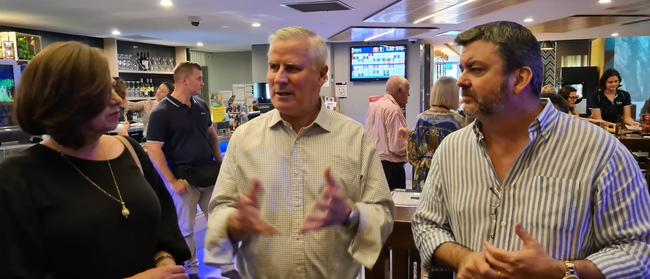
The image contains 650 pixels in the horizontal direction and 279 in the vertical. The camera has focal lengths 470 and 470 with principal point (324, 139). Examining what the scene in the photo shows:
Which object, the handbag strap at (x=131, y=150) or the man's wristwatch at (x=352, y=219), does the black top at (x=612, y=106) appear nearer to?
the man's wristwatch at (x=352, y=219)

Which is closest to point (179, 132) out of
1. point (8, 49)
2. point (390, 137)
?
point (390, 137)

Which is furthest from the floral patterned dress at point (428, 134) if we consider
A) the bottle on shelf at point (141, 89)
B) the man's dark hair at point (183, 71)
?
the bottle on shelf at point (141, 89)

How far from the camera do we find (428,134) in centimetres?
347

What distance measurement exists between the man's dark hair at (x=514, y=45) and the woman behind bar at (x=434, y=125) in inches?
83.3

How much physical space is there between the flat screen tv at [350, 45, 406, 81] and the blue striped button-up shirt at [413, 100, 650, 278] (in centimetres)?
949

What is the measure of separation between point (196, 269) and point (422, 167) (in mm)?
1972

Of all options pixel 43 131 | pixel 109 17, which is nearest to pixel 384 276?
pixel 43 131

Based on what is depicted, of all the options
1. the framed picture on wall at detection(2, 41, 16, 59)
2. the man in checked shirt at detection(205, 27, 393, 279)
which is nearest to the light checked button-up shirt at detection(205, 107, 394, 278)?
the man in checked shirt at detection(205, 27, 393, 279)

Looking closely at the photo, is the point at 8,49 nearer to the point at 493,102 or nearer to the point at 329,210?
the point at 329,210

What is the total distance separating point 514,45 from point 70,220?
126cm

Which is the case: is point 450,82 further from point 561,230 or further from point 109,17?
point 109,17

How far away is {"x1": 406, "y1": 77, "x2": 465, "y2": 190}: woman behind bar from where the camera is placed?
345 centimetres

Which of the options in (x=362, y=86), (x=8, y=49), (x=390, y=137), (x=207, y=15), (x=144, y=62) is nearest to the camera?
(x=390, y=137)

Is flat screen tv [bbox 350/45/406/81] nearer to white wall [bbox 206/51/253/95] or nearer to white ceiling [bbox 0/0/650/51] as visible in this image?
white ceiling [bbox 0/0/650/51]
